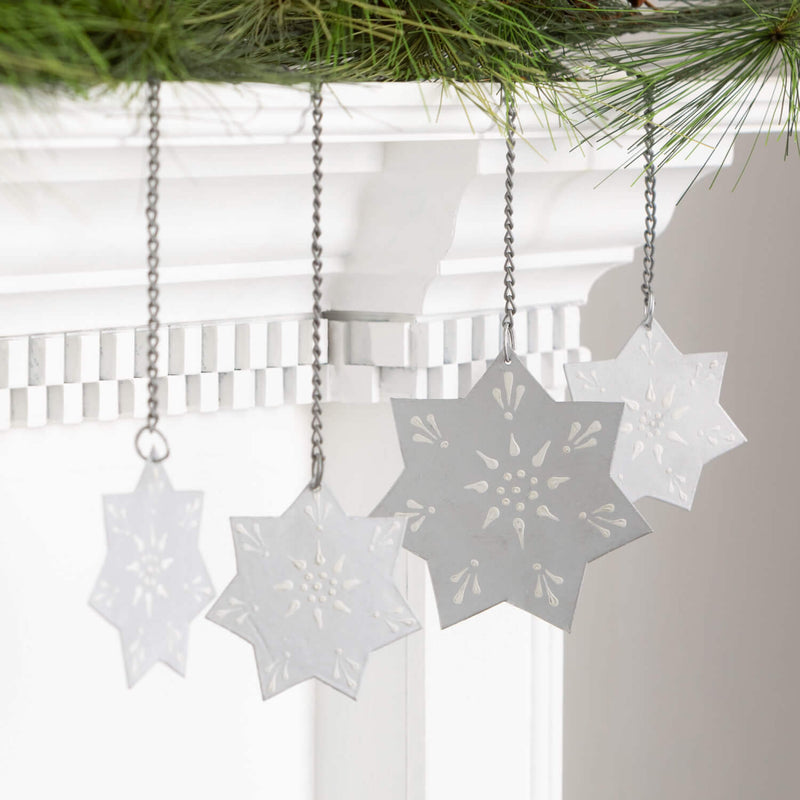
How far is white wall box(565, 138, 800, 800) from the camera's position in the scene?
113 centimetres

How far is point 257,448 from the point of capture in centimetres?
74

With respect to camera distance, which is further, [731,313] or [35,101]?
[731,313]

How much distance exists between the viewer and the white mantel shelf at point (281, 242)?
513 mm

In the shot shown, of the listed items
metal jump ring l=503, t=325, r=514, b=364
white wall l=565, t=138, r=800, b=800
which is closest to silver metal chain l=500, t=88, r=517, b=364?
metal jump ring l=503, t=325, r=514, b=364

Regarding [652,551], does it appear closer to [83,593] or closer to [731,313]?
[731,313]

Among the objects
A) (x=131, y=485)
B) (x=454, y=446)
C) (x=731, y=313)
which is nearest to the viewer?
(x=454, y=446)

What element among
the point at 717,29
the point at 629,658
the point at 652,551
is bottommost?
the point at 629,658

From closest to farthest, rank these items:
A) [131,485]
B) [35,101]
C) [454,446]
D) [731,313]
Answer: [35,101]
[454,446]
[131,485]
[731,313]

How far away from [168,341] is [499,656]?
0.95 ft

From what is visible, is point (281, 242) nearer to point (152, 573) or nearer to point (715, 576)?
point (152, 573)

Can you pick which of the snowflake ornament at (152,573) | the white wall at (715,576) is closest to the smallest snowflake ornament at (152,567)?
the snowflake ornament at (152,573)

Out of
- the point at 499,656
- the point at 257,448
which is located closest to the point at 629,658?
the point at 499,656

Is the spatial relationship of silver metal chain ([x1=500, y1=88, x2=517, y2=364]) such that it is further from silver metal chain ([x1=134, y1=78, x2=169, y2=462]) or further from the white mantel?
silver metal chain ([x1=134, y1=78, x2=169, y2=462])

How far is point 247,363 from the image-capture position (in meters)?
0.68
